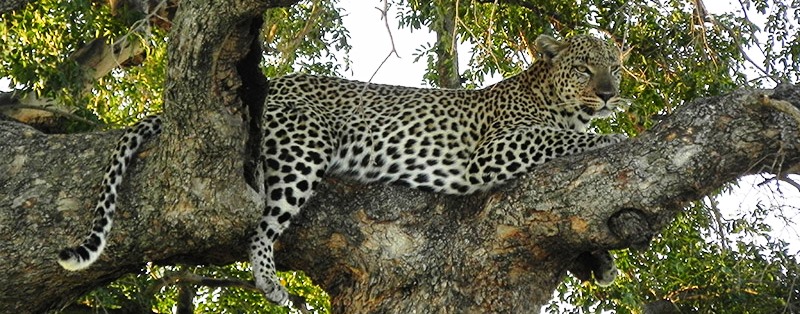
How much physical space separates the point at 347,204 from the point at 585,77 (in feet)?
6.05

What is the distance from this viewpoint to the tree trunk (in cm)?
634

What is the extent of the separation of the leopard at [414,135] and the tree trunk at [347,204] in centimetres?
15

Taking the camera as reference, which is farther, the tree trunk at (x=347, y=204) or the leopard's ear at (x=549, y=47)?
the leopard's ear at (x=549, y=47)

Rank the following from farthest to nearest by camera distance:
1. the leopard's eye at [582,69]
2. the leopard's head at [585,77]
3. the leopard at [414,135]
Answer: the leopard's eye at [582,69], the leopard's head at [585,77], the leopard at [414,135]

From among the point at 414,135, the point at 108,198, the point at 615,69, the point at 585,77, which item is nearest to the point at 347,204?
the point at 414,135

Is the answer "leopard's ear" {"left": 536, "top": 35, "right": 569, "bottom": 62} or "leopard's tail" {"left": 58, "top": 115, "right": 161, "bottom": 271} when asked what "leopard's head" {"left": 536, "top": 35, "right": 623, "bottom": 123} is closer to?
"leopard's ear" {"left": 536, "top": 35, "right": 569, "bottom": 62}

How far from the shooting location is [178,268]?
957 cm

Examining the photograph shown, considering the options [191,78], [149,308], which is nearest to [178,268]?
[149,308]

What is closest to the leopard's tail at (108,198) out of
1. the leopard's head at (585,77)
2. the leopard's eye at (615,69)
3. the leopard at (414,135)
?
the leopard at (414,135)

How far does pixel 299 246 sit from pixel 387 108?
1188mm

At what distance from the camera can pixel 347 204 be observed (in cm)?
717

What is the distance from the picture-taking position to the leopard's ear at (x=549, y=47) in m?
8.22

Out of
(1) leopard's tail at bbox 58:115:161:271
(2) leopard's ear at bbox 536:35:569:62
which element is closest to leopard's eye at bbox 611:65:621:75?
(2) leopard's ear at bbox 536:35:569:62

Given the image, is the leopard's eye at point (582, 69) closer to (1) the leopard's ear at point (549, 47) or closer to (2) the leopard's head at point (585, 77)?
(2) the leopard's head at point (585, 77)
